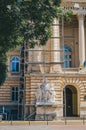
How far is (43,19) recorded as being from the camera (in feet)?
74.1

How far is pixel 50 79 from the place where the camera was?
47.8 meters

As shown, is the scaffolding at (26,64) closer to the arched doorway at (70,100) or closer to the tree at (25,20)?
the arched doorway at (70,100)

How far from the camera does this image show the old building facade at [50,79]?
46562 millimetres

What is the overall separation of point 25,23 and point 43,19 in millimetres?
1031

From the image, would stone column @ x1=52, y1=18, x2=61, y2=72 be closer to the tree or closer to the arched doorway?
the arched doorway

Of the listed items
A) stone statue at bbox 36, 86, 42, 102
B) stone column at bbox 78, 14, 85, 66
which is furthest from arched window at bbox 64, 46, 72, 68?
stone statue at bbox 36, 86, 42, 102

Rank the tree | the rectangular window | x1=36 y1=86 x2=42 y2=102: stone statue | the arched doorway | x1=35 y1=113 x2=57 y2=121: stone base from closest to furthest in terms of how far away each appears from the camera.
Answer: the tree → x1=35 y1=113 x2=57 y2=121: stone base → x1=36 y1=86 x2=42 y2=102: stone statue → the arched doorway → the rectangular window

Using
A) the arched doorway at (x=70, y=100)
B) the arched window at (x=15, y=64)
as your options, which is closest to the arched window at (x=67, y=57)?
the arched doorway at (x=70, y=100)

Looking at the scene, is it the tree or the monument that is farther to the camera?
the monument

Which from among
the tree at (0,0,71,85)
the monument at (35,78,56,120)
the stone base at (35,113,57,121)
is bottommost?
the stone base at (35,113,57,121)

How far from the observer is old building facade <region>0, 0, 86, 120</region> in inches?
1833

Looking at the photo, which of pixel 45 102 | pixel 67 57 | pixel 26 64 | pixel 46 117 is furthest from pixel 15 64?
pixel 46 117

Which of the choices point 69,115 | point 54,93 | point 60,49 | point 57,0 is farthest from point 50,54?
point 57,0

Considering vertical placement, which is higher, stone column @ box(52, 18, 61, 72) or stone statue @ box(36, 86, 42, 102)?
stone column @ box(52, 18, 61, 72)
